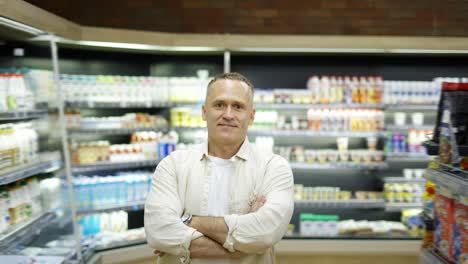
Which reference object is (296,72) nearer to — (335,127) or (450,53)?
(335,127)

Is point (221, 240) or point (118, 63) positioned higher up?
point (118, 63)

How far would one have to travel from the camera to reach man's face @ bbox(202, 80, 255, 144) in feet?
6.70

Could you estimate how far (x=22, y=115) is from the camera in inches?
130

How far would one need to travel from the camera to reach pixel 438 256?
2.46 m

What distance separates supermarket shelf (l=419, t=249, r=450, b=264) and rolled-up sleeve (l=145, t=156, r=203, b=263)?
1.31 m

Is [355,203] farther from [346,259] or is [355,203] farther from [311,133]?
[311,133]

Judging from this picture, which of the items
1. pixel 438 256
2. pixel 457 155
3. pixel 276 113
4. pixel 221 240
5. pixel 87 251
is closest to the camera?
pixel 221 240

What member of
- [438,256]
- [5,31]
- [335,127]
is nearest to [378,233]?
[335,127]

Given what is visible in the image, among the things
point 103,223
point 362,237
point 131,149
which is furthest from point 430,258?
point 103,223

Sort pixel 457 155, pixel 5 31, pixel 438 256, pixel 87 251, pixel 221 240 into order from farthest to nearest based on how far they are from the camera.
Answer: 1. pixel 87 251
2. pixel 5 31
3. pixel 438 256
4. pixel 457 155
5. pixel 221 240

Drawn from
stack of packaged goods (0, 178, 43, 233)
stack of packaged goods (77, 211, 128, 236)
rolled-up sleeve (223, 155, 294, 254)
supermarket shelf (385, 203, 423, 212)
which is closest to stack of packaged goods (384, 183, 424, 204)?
supermarket shelf (385, 203, 423, 212)

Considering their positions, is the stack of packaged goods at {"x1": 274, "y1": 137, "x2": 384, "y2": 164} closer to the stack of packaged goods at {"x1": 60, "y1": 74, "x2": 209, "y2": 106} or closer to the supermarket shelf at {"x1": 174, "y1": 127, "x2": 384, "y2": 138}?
the supermarket shelf at {"x1": 174, "y1": 127, "x2": 384, "y2": 138}

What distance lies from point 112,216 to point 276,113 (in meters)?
2.17

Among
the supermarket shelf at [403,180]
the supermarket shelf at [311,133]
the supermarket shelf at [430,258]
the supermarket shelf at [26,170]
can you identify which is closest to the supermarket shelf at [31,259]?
the supermarket shelf at [26,170]
